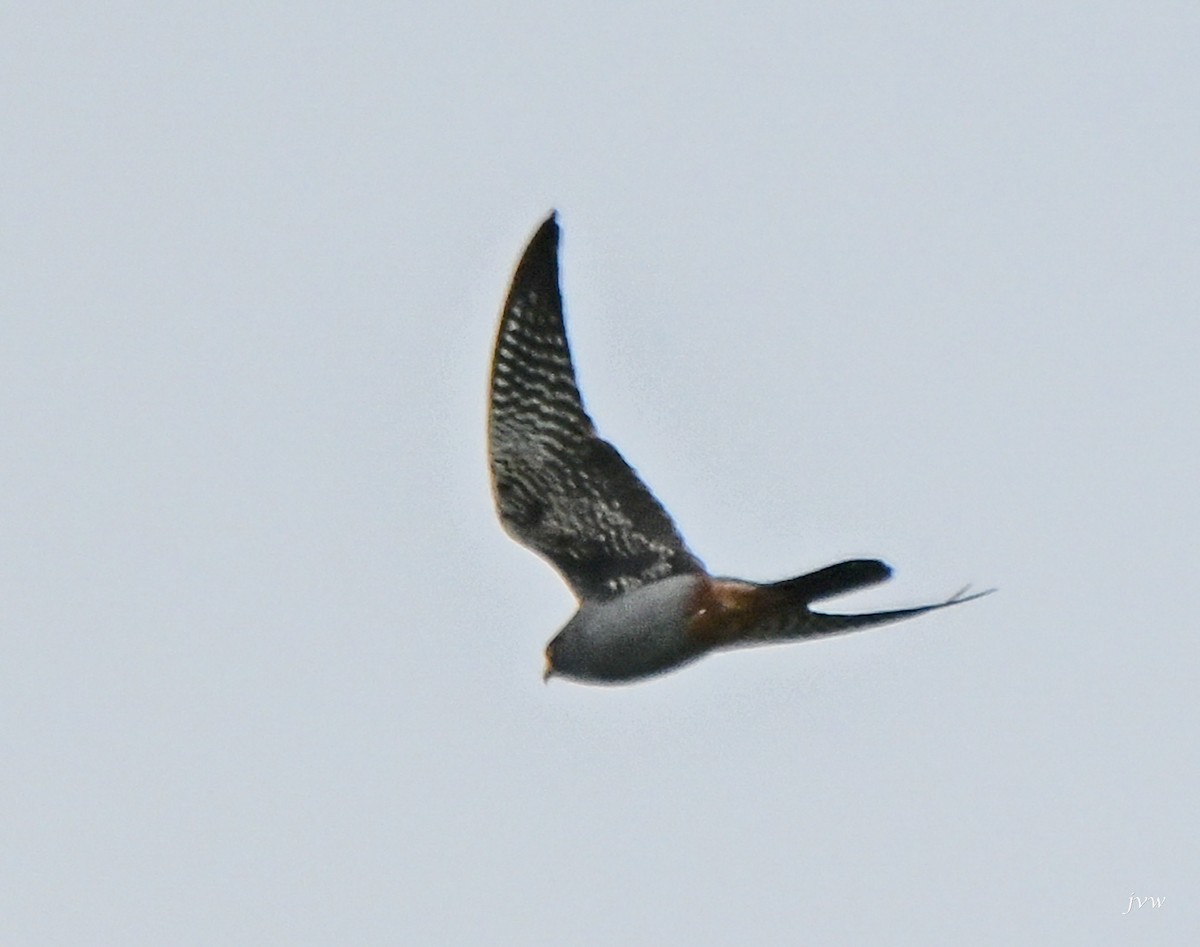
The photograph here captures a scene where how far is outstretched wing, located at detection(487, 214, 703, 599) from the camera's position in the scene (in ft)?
26.1

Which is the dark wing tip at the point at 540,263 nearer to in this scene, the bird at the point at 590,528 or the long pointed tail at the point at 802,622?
the bird at the point at 590,528

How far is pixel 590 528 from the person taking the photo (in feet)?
26.7

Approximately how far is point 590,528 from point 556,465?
36 centimetres

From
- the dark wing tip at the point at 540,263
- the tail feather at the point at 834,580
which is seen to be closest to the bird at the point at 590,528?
the dark wing tip at the point at 540,263

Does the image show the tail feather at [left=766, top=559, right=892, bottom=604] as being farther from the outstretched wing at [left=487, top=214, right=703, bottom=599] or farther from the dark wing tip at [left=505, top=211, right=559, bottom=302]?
the dark wing tip at [left=505, top=211, right=559, bottom=302]

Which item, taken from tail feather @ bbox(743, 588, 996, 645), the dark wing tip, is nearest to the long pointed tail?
tail feather @ bbox(743, 588, 996, 645)

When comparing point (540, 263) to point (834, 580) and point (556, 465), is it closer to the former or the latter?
point (556, 465)

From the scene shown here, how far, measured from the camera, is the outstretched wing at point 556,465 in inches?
313

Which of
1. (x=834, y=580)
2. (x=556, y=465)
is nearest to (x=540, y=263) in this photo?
(x=556, y=465)

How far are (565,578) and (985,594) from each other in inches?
85.3

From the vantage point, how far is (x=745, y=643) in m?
7.99

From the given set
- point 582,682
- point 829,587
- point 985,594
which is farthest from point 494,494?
point 985,594

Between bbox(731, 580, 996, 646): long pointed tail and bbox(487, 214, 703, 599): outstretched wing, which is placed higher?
bbox(487, 214, 703, 599): outstretched wing

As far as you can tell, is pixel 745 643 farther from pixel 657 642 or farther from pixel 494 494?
pixel 494 494
